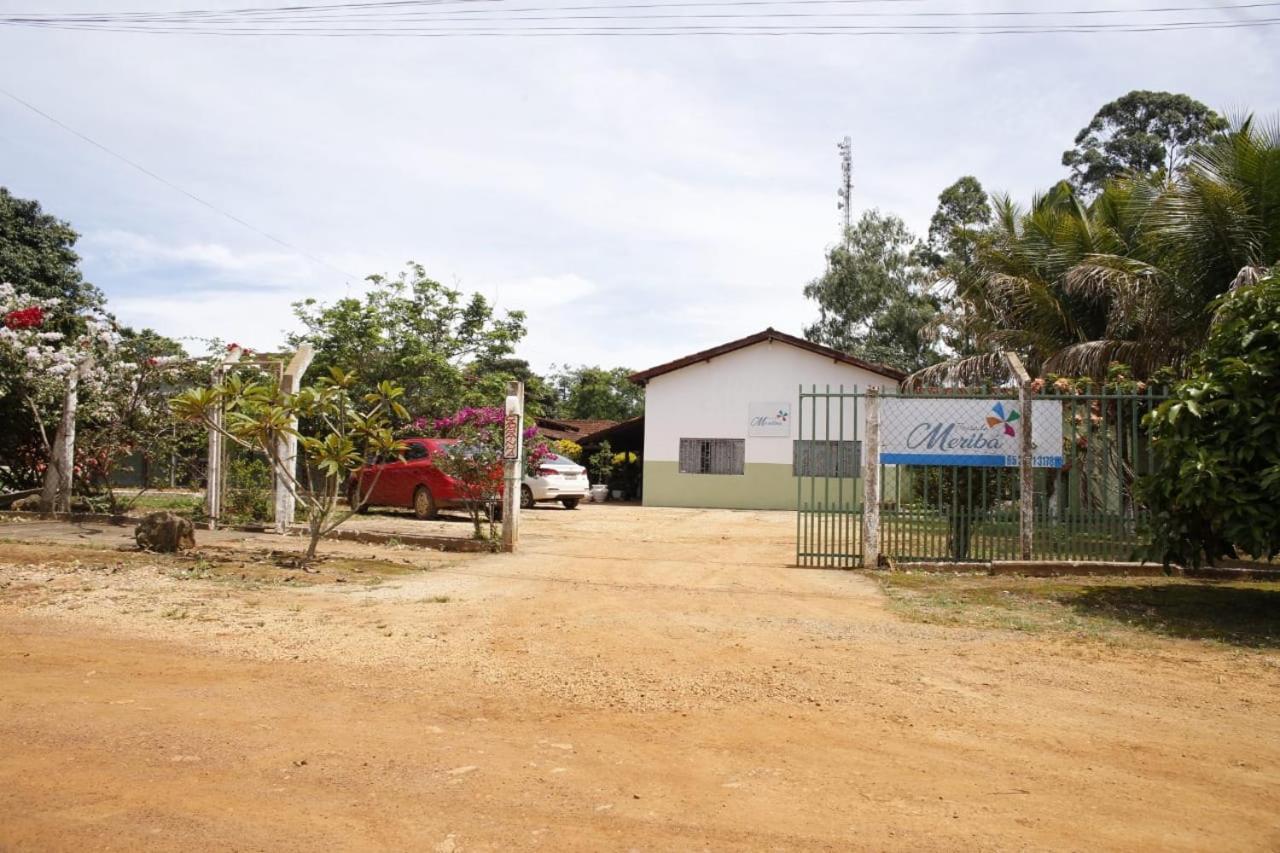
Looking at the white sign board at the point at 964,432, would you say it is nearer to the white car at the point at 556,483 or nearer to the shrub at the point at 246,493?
the shrub at the point at 246,493

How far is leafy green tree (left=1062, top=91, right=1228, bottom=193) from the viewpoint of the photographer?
38.6 metres

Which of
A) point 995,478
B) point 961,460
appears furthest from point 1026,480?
point 961,460

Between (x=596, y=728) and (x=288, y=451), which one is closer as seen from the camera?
(x=596, y=728)

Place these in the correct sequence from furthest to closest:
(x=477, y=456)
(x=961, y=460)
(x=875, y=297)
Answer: (x=875, y=297) < (x=477, y=456) < (x=961, y=460)

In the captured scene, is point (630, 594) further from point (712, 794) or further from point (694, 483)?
point (694, 483)

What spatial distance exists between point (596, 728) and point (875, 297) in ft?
Answer: 109

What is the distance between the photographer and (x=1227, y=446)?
8039 millimetres

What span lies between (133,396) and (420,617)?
8520 millimetres

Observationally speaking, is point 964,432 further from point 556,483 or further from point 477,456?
point 556,483

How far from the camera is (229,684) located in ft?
17.8

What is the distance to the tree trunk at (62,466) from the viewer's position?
13484 millimetres

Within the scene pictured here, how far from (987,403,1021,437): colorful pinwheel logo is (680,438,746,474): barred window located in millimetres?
15028

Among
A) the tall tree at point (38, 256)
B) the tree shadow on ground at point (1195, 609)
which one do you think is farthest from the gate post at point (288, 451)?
the tall tree at point (38, 256)

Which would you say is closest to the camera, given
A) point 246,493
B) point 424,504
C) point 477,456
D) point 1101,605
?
point 1101,605
